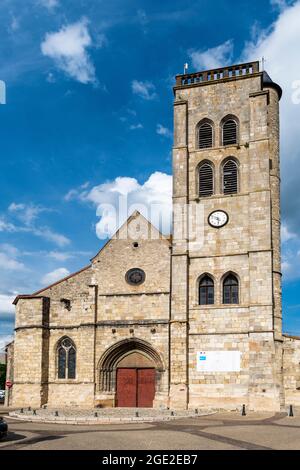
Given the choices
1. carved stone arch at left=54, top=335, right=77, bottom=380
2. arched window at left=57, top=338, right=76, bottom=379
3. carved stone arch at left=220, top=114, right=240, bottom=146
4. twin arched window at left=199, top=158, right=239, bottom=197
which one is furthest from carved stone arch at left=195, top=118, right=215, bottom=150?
arched window at left=57, top=338, right=76, bottom=379

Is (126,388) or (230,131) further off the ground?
(230,131)

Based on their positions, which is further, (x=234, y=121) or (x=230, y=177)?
(x=234, y=121)

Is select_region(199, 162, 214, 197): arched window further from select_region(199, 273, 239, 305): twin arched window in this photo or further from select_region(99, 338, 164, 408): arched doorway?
select_region(99, 338, 164, 408): arched doorway

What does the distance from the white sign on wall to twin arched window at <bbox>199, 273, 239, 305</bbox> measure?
2422 millimetres

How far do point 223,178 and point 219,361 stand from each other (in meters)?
9.22

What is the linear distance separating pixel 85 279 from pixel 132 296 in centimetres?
291

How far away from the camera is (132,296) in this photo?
2897 cm

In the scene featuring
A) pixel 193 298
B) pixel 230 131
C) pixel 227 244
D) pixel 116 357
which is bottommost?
pixel 116 357

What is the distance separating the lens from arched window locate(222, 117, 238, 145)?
29.3 m

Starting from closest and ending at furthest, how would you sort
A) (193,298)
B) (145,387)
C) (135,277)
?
(193,298)
(145,387)
(135,277)

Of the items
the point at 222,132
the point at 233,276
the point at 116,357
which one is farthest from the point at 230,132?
the point at 116,357

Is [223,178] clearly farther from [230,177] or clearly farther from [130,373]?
[130,373]

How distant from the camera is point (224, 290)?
2764 centimetres
